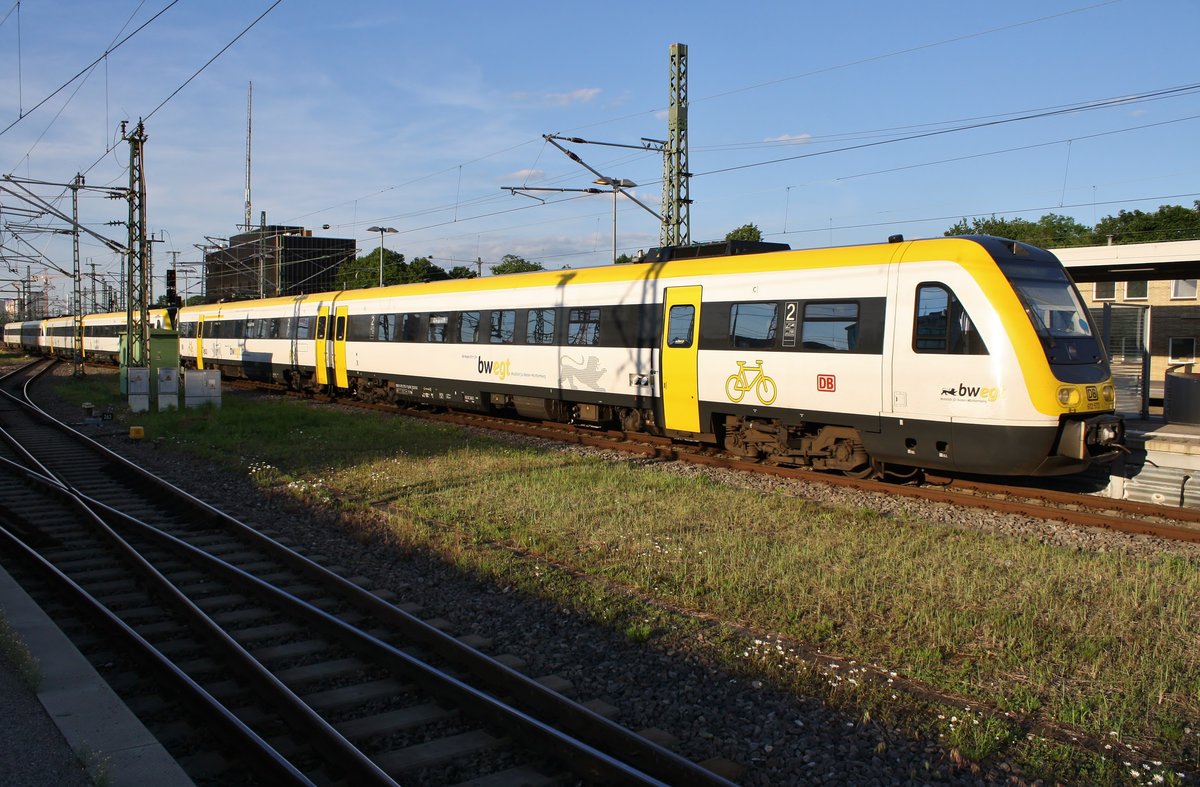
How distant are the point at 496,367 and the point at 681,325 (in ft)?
17.7

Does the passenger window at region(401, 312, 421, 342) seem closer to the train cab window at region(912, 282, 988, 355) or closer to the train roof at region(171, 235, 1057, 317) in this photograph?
the train roof at region(171, 235, 1057, 317)

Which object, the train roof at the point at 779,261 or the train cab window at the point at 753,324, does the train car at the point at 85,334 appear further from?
the train cab window at the point at 753,324

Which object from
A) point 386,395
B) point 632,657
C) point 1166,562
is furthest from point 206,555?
point 386,395

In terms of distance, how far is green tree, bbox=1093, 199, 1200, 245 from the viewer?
52.1 metres

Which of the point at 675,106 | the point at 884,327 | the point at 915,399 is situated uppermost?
the point at 675,106

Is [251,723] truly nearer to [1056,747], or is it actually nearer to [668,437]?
[1056,747]

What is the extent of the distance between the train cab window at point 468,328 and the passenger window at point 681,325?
5.87 metres

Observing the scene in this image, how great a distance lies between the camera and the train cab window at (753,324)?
1198 centimetres

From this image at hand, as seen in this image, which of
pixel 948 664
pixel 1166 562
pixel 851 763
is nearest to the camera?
pixel 851 763

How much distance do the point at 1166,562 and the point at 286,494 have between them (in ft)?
32.0

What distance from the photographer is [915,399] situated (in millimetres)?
10359

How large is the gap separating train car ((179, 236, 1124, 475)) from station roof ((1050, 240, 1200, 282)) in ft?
16.1

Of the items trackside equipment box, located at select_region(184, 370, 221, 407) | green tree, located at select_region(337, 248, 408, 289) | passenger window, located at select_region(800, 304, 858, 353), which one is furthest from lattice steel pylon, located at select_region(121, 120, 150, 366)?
green tree, located at select_region(337, 248, 408, 289)

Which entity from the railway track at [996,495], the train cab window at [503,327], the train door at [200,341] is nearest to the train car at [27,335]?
the train door at [200,341]
